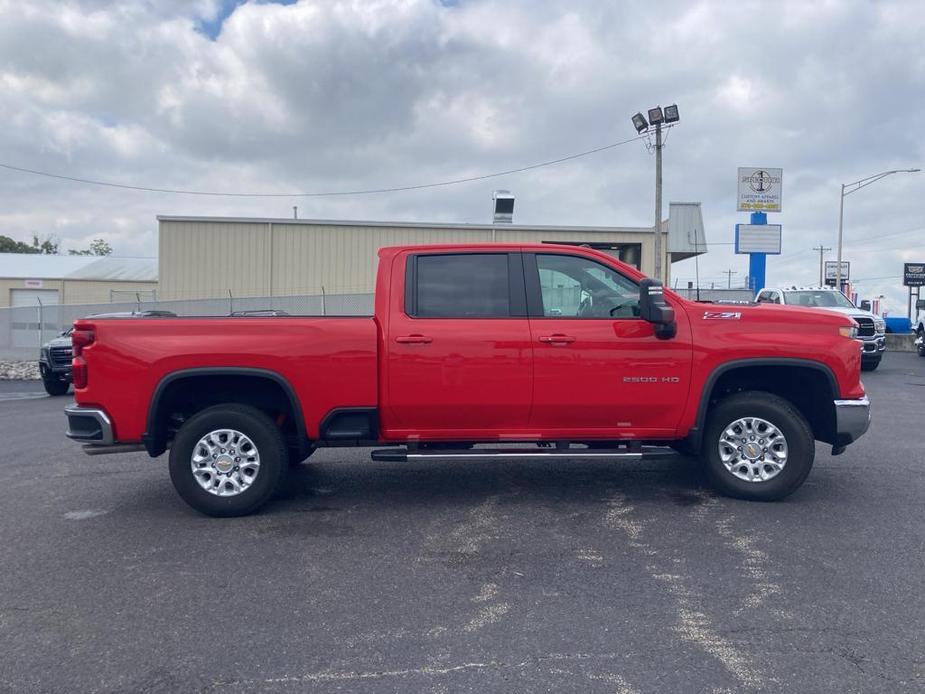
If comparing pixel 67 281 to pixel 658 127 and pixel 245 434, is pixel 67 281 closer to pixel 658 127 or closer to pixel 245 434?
pixel 658 127

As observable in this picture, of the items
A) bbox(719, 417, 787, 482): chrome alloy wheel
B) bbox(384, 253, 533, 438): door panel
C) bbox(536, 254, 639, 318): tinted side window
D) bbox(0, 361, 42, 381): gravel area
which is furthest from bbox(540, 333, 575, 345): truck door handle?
bbox(0, 361, 42, 381): gravel area

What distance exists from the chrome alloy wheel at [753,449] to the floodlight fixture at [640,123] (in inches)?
866

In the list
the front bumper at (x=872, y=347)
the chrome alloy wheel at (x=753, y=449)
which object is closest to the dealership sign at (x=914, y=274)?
the front bumper at (x=872, y=347)

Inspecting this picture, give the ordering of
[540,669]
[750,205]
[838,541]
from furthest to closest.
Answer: [750,205] → [838,541] → [540,669]

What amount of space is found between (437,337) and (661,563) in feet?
7.42

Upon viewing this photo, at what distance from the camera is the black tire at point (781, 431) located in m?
6.38

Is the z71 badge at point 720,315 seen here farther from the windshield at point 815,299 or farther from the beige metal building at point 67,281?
the beige metal building at point 67,281

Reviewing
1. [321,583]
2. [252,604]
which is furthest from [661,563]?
[252,604]

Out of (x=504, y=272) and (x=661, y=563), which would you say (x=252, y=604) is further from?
(x=504, y=272)

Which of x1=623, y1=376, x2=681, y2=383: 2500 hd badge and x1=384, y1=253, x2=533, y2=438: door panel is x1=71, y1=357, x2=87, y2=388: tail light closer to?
x1=384, y1=253, x2=533, y2=438: door panel

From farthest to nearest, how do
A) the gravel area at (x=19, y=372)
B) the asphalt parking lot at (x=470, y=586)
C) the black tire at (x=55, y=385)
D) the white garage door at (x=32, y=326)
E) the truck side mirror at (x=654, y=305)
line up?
1. the white garage door at (x=32, y=326)
2. the gravel area at (x=19, y=372)
3. the black tire at (x=55, y=385)
4. the truck side mirror at (x=654, y=305)
5. the asphalt parking lot at (x=470, y=586)

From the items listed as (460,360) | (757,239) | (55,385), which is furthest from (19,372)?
(757,239)

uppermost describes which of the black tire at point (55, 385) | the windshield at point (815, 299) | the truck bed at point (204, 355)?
the windshield at point (815, 299)

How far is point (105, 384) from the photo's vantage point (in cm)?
610
